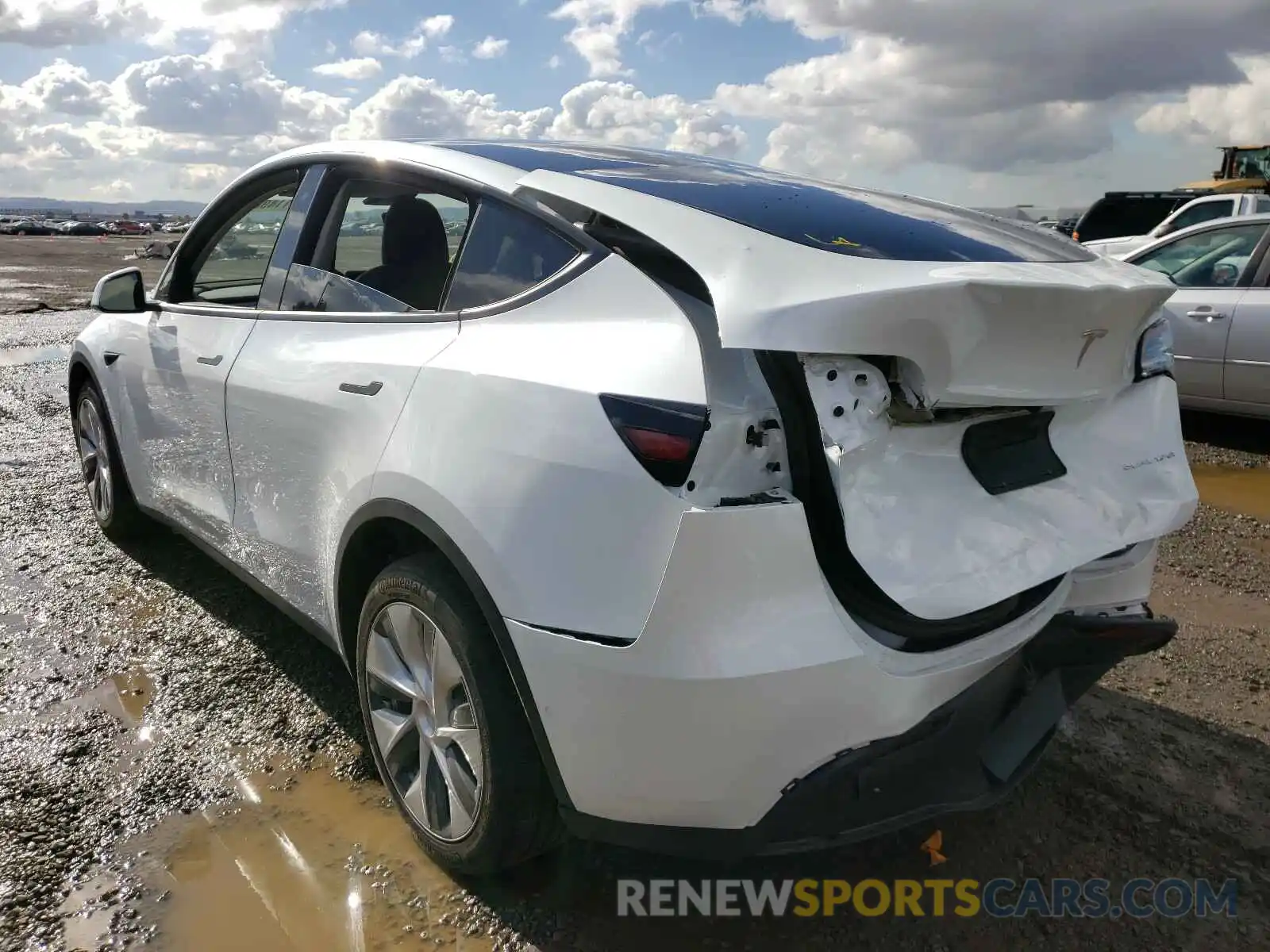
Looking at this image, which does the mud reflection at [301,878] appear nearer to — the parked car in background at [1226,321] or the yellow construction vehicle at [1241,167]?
the parked car in background at [1226,321]

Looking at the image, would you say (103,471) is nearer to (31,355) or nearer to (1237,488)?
(1237,488)

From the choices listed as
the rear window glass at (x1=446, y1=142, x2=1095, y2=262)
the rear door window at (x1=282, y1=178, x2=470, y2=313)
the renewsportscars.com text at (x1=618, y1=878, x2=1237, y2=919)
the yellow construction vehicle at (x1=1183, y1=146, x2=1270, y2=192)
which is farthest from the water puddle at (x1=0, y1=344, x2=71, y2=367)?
the yellow construction vehicle at (x1=1183, y1=146, x2=1270, y2=192)

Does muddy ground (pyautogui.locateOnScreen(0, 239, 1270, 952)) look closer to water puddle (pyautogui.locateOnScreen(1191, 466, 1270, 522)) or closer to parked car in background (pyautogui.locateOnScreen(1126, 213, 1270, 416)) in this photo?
water puddle (pyautogui.locateOnScreen(1191, 466, 1270, 522))

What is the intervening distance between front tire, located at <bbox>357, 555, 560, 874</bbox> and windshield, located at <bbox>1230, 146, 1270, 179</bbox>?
29.2 m

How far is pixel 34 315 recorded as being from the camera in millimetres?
14828

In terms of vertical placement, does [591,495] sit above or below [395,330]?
below

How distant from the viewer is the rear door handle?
2.34m

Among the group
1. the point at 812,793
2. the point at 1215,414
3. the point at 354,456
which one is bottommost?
the point at 1215,414

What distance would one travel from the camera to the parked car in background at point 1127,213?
613 inches

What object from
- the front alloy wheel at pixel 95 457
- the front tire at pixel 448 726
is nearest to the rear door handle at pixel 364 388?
the front tire at pixel 448 726

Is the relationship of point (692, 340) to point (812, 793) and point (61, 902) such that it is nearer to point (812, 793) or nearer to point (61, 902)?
point (812, 793)

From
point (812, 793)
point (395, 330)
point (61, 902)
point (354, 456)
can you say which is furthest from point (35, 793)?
point (812, 793)

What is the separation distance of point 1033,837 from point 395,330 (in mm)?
2044

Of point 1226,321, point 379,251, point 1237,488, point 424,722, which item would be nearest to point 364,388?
point 379,251
